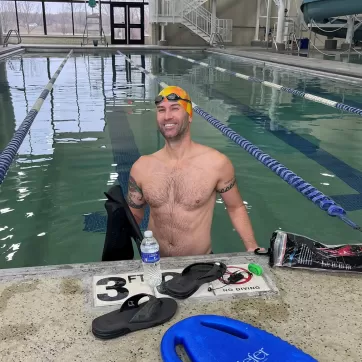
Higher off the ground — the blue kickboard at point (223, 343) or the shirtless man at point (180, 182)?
the shirtless man at point (180, 182)

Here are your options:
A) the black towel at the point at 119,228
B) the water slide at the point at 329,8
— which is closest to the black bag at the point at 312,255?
the black towel at the point at 119,228

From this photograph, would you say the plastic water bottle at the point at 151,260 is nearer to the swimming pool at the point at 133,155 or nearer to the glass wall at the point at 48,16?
the swimming pool at the point at 133,155

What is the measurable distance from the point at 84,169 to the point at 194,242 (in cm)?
267

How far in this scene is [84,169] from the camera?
4.78m

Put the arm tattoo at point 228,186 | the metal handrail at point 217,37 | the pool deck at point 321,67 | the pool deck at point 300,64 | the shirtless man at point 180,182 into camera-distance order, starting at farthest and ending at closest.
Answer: the metal handrail at point 217,37, the pool deck at point 300,64, the pool deck at point 321,67, the arm tattoo at point 228,186, the shirtless man at point 180,182

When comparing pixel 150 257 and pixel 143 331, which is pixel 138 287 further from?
pixel 143 331

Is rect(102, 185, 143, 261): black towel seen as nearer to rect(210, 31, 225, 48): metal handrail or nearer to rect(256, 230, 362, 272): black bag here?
rect(256, 230, 362, 272): black bag

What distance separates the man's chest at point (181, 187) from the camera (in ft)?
7.68

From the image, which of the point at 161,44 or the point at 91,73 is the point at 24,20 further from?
the point at 91,73

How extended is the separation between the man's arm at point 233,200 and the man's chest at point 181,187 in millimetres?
68

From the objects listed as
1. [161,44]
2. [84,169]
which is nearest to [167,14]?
[161,44]

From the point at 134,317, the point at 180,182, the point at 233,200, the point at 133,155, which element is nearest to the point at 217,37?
the point at 133,155

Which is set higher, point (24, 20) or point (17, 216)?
point (24, 20)

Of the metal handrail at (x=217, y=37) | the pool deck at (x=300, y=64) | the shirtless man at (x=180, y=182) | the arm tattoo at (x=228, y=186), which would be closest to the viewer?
the shirtless man at (x=180, y=182)
